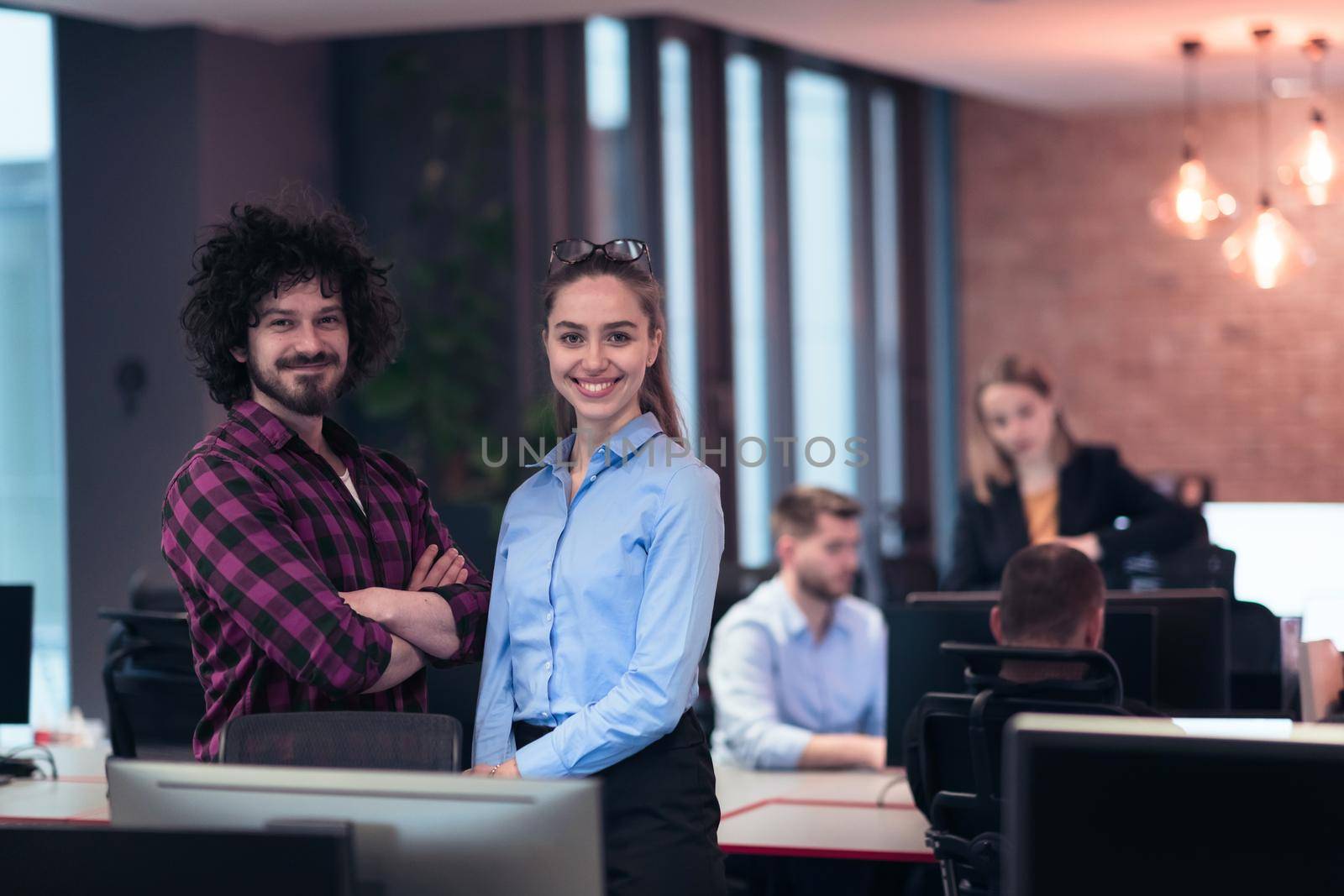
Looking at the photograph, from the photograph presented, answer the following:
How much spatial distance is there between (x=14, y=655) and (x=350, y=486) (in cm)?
118

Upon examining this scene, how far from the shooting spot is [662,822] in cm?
206

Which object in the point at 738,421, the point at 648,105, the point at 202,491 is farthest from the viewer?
the point at 738,421

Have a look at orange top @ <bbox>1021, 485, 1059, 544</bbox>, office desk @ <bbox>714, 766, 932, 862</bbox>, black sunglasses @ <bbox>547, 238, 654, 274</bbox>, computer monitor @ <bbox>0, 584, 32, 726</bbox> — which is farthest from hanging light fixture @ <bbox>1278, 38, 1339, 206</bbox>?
computer monitor @ <bbox>0, 584, 32, 726</bbox>

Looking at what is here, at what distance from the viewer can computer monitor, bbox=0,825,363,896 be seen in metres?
1.28

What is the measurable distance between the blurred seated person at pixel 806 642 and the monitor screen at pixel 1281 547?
1013 millimetres

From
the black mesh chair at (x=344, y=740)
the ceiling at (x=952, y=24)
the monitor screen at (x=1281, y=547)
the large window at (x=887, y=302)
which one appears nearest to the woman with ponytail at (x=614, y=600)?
the black mesh chair at (x=344, y=740)

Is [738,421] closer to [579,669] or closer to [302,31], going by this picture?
[302,31]

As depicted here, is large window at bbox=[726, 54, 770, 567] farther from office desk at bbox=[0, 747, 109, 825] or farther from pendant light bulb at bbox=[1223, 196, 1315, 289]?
office desk at bbox=[0, 747, 109, 825]

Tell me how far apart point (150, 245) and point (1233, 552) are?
3.61 meters

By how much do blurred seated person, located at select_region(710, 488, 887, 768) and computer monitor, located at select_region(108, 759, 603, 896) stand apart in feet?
8.60

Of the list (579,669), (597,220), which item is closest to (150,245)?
(597,220)

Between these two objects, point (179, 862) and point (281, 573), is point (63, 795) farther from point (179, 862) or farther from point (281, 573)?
point (179, 862)

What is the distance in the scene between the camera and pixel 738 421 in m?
7.77

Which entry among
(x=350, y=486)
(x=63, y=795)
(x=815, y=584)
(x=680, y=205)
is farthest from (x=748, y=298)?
(x=350, y=486)
